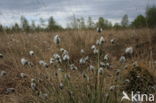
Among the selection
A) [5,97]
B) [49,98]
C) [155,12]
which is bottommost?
[5,97]

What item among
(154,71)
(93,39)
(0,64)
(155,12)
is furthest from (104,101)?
(155,12)

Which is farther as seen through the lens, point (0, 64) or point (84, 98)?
point (0, 64)

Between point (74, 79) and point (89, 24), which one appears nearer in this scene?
point (74, 79)

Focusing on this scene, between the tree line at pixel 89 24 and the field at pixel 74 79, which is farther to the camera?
the tree line at pixel 89 24

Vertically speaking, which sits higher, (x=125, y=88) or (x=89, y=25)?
(x=89, y=25)

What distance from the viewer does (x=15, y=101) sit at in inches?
78.2

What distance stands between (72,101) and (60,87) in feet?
0.79

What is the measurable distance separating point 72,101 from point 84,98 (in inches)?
3.7

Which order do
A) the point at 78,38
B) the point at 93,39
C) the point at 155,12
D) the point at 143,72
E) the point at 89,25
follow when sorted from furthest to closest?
the point at 155,12, the point at 89,25, the point at 93,39, the point at 78,38, the point at 143,72

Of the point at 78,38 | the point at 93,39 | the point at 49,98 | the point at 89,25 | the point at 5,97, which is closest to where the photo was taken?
the point at 49,98

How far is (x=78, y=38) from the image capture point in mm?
4258

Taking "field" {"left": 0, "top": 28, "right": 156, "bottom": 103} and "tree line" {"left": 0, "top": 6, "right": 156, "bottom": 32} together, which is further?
"tree line" {"left": 0, "top": 6, "right": 156, "bottom": 32}

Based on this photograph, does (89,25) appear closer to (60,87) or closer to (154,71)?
Answer: (154,71)

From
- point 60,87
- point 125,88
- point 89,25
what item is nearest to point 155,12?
point 89,25
